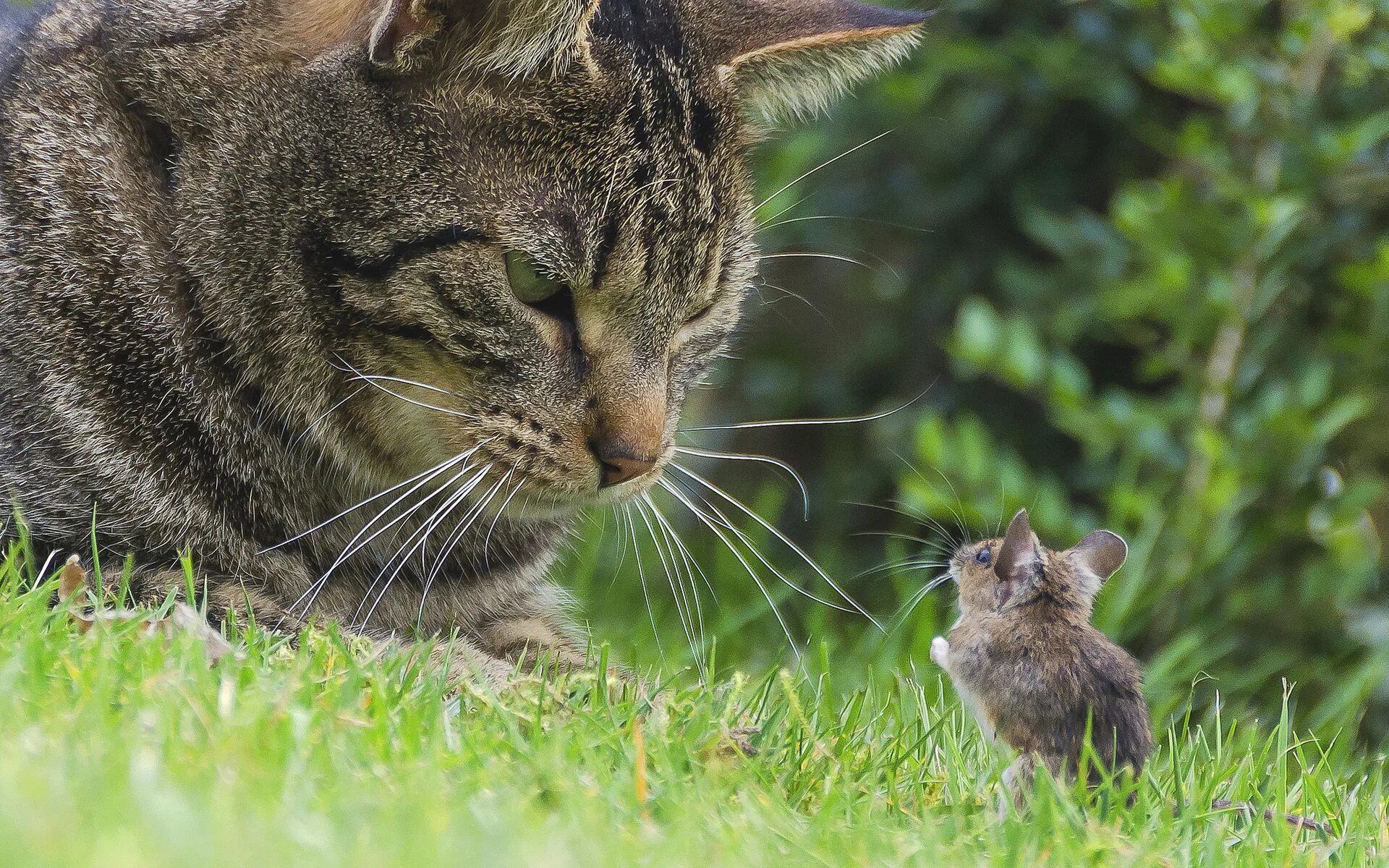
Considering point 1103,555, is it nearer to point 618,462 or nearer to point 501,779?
point 618,462

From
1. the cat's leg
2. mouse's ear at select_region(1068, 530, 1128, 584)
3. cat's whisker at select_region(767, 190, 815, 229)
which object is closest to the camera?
mouse's ear at select_region(1068, 530, 1128, 584)

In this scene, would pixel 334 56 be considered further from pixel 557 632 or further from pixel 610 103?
pixel 557 632

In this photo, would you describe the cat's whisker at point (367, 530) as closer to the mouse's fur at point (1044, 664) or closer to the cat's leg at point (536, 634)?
the cat's leg at point (536, 634)

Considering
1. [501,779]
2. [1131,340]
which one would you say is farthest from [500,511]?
[1131,340]

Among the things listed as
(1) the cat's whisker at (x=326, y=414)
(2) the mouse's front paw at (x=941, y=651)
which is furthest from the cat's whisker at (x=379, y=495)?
(2) the mouse's front paw at (x=941, y=651)

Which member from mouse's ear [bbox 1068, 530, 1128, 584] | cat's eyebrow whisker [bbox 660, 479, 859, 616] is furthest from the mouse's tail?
cat's eyebrow whisker [bbox 660, 479, 859, 616]

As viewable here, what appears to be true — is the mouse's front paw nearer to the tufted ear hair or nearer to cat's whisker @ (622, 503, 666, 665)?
cat's whisker @ (622, 503, 666, 665)

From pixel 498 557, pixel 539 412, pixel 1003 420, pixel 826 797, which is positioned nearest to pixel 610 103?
pixel 539 412
